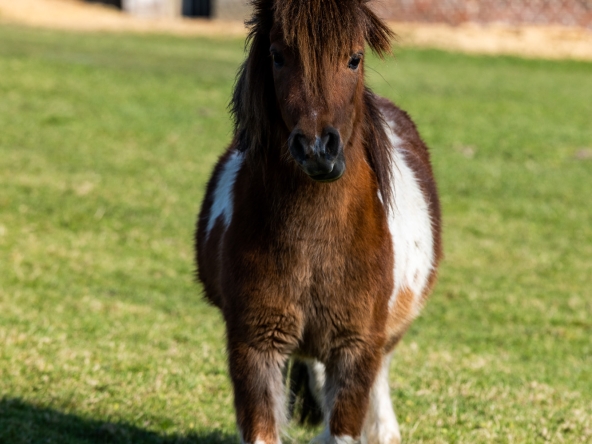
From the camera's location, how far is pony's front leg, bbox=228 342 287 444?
376 cm

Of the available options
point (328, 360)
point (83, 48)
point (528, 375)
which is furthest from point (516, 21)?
point (328, 360)

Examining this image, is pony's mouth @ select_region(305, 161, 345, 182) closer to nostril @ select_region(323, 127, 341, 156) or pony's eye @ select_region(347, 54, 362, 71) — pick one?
nostril @ select_region(323, 127, 341, 156)

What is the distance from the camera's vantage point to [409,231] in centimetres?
457

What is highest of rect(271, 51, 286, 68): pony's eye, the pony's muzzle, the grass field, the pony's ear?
the pony's ear

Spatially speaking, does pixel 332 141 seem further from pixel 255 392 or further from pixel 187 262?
pixel 187 262

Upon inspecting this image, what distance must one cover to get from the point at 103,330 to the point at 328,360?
12.1 feet

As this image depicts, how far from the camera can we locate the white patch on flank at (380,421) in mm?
5000

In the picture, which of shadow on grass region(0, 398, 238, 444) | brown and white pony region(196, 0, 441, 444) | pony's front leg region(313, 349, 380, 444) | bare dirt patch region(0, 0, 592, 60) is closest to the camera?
brown and white pony region(196, 0, 441, 444)

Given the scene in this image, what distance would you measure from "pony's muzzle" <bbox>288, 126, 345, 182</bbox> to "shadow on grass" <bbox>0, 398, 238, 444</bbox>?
2.26 m

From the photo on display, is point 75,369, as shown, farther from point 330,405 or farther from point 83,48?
point 83,48

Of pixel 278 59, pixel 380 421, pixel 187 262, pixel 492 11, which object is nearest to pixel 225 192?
pixel 278 59

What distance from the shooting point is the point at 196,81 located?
1975 centimetres

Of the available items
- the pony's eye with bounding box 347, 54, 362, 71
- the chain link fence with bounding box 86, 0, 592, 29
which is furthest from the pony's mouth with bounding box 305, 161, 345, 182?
the chain link fence with bounding box 86, 0, 592, 29

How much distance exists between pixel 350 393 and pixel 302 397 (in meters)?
1.24
